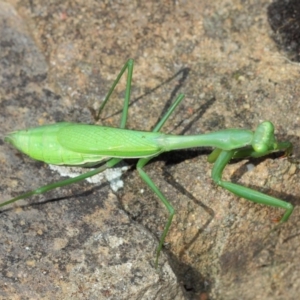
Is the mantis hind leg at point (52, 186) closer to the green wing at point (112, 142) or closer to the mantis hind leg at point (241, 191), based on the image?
the green wing at point (112, 142)

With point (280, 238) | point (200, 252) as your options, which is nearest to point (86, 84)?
point (200, 252)

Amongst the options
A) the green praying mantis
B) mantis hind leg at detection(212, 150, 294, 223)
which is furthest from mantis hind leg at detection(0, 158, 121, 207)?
mantis hind leg at detection(212, 150, 294, 223)

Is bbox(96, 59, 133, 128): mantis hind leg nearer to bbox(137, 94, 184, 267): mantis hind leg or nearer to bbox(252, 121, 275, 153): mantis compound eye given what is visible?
bbox(137, 94, 184, 267): mantis hind leg

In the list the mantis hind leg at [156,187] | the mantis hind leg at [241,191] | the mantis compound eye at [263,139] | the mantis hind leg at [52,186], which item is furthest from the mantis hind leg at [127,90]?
the mantis compound eye at [263,139]

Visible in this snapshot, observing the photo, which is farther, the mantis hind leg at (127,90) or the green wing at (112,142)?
the mantis hind leg at (127,90)

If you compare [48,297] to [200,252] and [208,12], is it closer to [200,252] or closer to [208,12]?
[200,252]

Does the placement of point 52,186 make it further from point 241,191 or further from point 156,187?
point 241,191
